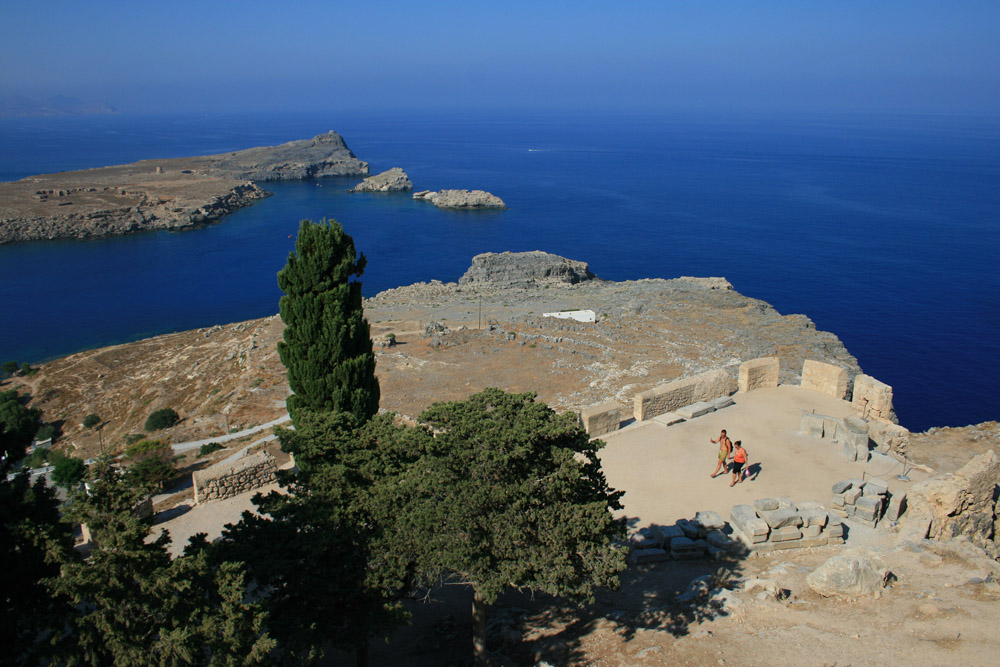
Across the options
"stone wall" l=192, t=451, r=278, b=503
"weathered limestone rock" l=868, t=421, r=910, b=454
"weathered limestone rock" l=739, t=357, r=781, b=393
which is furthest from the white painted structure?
"stone wall" l=192, t=451, r=278, b=503

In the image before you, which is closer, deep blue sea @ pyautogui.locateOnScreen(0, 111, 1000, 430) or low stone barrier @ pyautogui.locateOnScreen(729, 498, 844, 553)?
low stone barrier @ pyautogui.locateOnScreen(729, 498, 844, 553)

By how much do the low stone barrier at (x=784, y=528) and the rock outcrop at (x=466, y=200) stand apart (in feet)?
368

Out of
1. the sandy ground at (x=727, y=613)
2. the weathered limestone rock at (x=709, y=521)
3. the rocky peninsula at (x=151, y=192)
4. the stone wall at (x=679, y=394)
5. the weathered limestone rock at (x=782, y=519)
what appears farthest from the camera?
the rocky peninsula at (x=151, y=192)

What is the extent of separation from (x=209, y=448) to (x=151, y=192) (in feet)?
409

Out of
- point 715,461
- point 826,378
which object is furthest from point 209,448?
point 826,378

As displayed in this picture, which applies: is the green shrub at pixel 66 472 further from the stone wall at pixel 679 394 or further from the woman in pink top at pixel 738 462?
the woman in pink top at pixel 738 462

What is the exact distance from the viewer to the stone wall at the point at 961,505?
14.4 meters

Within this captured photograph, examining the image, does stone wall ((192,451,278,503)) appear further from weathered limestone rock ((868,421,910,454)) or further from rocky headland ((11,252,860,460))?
weathered limestone rock ((868,421,910,454))

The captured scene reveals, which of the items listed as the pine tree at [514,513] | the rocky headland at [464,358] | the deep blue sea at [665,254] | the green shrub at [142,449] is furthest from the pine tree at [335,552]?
the deep blue sea at [665,254]

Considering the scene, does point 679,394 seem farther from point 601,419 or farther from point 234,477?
point 234,477

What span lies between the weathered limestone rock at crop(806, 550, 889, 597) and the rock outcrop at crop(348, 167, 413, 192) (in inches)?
5492

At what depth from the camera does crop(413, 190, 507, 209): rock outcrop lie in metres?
124

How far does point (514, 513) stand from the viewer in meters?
9.87

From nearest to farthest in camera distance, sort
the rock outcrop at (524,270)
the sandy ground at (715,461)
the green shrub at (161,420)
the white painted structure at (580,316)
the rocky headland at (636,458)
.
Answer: the rocky headland at (636,458)
the sandy ground at (715,461)
the green shrub at (161,420)
the white painted structure at (580,316)
the rock outcrop at (524,270)
